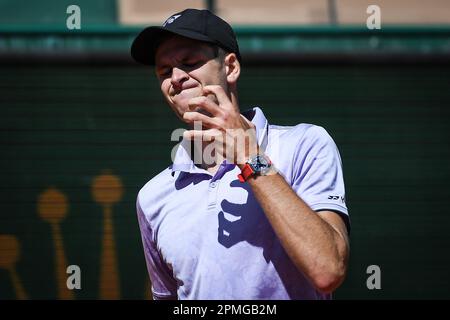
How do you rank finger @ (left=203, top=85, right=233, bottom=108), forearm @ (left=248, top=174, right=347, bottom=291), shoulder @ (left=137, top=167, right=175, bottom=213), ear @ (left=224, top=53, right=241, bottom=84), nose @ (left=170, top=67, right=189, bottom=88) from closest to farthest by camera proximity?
forearm @ (left=248, top=174, right=347, bottom=291) < finger @ (left=203, top=85, right=233, bottom=108) < nose @ (left=170, top=67, right=189, bottom=88) < ear @ (left=224, top=53, right=241, bottom=84) < shoulder @ (left=137, top=167, right=175, bottom=213)

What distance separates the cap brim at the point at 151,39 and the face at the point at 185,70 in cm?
4

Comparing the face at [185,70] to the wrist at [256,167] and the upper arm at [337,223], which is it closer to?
the wrist at [256,167]

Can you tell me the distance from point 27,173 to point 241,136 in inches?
143

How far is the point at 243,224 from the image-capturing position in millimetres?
2576

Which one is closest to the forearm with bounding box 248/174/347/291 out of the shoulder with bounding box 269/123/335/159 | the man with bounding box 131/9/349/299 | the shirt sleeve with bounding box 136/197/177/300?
the man with bounding box 131/9/349/299

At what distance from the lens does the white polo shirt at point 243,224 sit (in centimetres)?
253

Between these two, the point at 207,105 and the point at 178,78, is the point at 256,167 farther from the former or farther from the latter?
the point at 178,78

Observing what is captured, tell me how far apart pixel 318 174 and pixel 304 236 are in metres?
0.34

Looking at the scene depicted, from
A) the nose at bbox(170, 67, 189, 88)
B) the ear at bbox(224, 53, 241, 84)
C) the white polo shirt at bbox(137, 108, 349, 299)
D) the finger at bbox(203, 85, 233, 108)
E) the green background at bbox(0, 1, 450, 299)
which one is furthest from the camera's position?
the green background at bbox(0, 1, 450, 299)

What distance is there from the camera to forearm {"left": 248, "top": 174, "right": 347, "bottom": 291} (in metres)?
2.27

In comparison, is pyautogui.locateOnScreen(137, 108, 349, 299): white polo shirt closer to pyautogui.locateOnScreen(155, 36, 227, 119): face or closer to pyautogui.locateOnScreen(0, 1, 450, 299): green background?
pyautogui.locateOnScreen(155, 36, 227, 119): face

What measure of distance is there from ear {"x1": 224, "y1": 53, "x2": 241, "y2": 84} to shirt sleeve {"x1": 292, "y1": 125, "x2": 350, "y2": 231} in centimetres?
35

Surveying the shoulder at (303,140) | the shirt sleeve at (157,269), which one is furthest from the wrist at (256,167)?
the shirt sleeve at (157,269)
